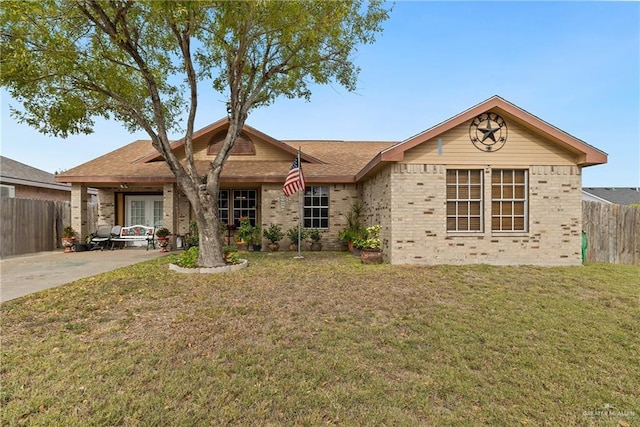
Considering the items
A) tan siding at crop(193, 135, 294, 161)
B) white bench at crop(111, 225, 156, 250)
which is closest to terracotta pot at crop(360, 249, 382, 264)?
tan siding at crop(193, 135, 294, 161)

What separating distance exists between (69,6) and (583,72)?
1527cm

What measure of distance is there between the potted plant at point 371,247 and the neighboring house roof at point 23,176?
14908 mm

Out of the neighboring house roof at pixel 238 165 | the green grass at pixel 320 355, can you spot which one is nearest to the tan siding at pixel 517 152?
the neighboring house roof at pixel 238 165

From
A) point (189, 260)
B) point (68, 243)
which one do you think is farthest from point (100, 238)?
point (189, 260)

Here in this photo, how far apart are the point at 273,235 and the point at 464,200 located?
6.88 meters

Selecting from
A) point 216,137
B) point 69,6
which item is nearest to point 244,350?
point 69,6

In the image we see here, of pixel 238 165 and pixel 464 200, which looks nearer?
pixel 464 200

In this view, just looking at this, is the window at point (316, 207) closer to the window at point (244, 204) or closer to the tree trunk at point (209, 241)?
the window at point (244, 204)

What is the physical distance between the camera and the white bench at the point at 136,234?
12688 millimetres

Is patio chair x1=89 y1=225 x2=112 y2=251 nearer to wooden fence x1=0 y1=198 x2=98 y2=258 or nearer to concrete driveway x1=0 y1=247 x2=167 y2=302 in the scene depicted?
concrete driveway x1=0 y1=247 x2=167 y2=302

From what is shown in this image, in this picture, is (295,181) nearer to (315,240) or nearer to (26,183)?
(315,240)

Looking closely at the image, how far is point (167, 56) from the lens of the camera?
9750 mm

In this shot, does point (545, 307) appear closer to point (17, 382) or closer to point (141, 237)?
point (17, 382)

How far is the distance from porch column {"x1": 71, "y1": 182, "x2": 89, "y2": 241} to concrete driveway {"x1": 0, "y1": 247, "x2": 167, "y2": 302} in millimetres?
1401
